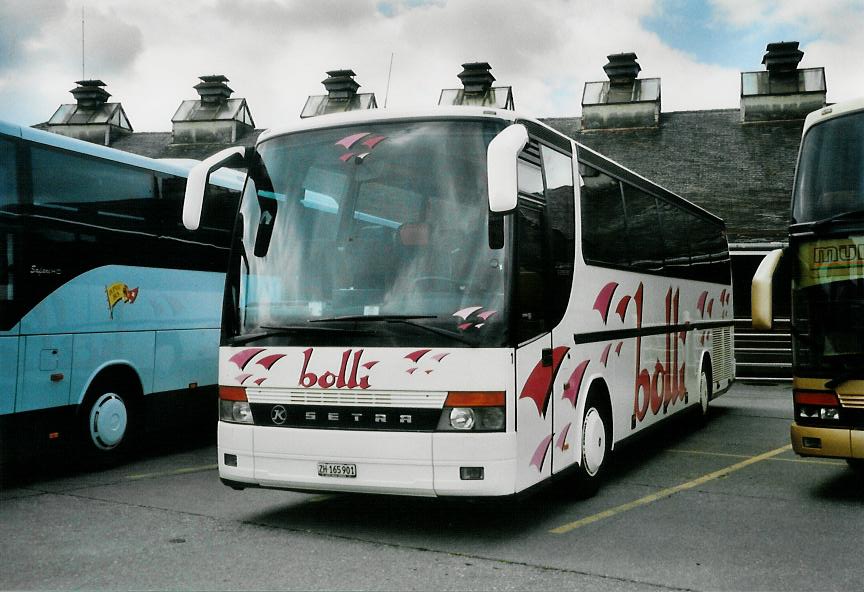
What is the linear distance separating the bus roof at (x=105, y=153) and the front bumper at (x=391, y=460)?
13.1 ft

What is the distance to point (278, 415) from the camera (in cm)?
651

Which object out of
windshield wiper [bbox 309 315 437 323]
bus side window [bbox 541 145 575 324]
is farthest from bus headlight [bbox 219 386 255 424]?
bus side window [bbox 541 145 575 324]

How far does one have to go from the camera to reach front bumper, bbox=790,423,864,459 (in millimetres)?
7395

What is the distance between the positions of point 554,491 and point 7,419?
488 centimetres

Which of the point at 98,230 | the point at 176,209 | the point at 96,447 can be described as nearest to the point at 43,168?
the point at 98,230

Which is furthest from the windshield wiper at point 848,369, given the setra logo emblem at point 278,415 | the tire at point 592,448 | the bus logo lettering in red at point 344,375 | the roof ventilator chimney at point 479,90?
the roof ventilator chimney at point 479,90

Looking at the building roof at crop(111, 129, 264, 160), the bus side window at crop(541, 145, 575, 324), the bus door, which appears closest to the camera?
the bus door

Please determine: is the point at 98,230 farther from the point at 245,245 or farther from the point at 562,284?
the point at 562,284

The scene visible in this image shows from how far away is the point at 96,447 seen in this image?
30.6 ft

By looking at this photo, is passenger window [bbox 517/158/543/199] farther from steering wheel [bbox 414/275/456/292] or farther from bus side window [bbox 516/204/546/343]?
steering wheel [bbox 414/275/456/292]

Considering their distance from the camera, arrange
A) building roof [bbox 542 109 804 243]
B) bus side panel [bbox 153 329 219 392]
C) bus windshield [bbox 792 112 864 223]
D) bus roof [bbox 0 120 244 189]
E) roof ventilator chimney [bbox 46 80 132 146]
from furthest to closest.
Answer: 1. roof ventilator chimney [bbox 46 80 132 146]
2. building roof [bbox 542 109 804 243]
3. bus side panel [bbox 153 329 219 392]
4. bus roof [bbox 0 120 244 189]
5. bus windshield [bbox 792 112 864 223]

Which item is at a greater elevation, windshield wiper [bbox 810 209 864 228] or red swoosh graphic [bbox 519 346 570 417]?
windshield wiper [bbox 810 209 864 228]

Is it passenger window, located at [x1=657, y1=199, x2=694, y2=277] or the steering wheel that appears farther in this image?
passenger window, located at [x1=657, y1=199, x2=694, y2=277]

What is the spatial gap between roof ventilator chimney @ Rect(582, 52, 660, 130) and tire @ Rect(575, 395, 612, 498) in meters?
25.7
